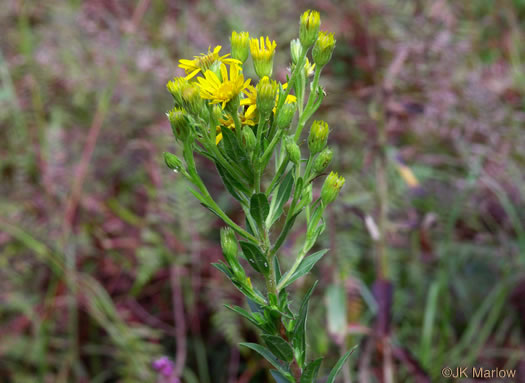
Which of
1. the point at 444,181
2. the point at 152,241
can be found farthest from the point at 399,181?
the point at 152,241

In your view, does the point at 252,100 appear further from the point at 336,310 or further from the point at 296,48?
the point at 336,310

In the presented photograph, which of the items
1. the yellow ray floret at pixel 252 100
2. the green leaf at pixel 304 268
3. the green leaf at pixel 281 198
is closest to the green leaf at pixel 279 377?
the green leaf at pixel 304 268

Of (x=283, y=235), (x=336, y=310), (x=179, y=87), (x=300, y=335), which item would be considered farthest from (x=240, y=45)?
(x=336, y=310)

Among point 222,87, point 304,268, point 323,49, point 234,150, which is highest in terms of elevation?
point 323,49

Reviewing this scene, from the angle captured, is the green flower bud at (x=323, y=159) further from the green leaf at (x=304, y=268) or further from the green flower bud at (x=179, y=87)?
the green flower bud at (x=179, y=87)

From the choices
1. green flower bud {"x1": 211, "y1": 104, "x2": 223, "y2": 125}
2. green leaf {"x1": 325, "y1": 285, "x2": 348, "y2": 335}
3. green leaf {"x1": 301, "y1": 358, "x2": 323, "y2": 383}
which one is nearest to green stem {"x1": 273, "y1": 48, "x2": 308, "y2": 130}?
green flower bud {"x1": 211, "y1": 104, "x2": 223, "y2": 125}

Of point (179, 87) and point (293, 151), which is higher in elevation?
point (179, 87)

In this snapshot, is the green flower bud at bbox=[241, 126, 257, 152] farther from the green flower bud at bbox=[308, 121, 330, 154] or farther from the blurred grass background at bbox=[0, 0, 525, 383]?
the blurred grass background at bbox=[0, 0, 525, 383]
